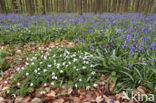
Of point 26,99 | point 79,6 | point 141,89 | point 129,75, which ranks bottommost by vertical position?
point 26,99

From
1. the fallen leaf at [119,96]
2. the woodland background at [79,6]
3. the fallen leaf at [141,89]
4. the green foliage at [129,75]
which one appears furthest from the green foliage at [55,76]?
the woodland background at [79,6]

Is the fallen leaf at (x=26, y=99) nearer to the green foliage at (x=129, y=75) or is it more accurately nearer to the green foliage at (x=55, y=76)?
the green foliage at (x=55, y=76)

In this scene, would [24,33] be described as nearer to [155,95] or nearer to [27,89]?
[27,89]

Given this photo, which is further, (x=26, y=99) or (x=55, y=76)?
(x=55, y=76)

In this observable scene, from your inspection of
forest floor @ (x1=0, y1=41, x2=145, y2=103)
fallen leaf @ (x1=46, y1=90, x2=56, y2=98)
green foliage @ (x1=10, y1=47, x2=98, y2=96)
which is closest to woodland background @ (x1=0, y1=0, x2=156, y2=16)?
green foliage @ (x1=10, y1=47, x2=98, y2=96)

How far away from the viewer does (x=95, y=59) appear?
284 centimetres

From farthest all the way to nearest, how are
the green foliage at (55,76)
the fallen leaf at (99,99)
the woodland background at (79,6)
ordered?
the woodland background at (79,6) → the green foliage at (55,76) → the fallen leaf at (99,99)

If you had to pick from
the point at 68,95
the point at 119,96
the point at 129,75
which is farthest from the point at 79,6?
the point at 119,96

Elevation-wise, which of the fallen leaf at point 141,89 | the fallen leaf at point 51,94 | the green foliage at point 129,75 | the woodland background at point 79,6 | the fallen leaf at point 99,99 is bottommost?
the fallen leaf at point 99,99

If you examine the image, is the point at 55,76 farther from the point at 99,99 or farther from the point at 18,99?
the point at 99,99

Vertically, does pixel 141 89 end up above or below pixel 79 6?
below

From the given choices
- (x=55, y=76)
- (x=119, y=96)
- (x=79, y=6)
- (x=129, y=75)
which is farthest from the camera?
(x=79, y=6)

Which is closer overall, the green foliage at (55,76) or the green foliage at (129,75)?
the green foliage at (129,75)

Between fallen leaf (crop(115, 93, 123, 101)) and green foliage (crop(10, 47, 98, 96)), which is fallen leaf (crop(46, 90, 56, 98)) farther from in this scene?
fallen leaf (crop(115, 93, 123, 101))
